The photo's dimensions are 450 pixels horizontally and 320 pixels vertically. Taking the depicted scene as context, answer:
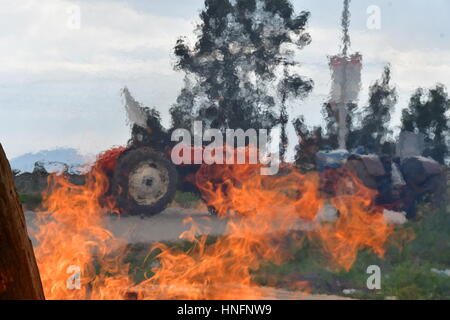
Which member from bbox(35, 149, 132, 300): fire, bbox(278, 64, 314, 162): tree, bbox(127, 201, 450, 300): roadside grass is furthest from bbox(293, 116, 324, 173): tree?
bbox(35, 149, 132, 300): fire

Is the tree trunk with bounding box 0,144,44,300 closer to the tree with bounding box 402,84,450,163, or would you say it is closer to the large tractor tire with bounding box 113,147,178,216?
the large tractor tire with bounding box 113,147,178,216

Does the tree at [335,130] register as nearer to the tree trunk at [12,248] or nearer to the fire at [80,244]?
the fire at [80,244]

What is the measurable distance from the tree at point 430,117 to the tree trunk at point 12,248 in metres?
12.5

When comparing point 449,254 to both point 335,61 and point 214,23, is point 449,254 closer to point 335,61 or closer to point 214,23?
point 335,61

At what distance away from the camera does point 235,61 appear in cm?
1473

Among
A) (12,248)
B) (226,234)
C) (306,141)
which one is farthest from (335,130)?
(12,248)

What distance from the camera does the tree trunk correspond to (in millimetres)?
3490

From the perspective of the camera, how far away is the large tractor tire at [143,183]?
492 inches

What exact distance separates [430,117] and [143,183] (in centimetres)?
649

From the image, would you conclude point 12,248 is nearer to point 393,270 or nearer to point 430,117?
point 393,270

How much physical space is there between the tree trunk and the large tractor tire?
8841 millimetres
